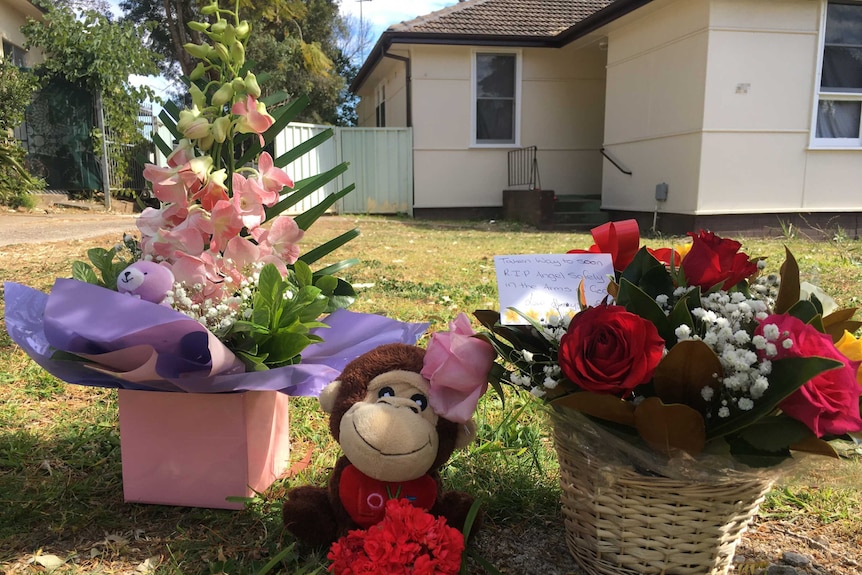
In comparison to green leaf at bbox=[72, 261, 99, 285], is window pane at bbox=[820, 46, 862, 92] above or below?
above

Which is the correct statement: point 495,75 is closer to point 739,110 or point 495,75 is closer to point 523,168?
point 523,168

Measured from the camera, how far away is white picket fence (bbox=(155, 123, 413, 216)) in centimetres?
1320

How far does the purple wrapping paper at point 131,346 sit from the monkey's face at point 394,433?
0.71ft

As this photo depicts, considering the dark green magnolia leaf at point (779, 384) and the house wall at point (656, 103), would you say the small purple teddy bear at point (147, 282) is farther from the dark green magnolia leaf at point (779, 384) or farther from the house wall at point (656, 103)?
the house wall at point (656, 103)

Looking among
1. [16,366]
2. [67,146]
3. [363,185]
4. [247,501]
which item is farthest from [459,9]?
[247,501]

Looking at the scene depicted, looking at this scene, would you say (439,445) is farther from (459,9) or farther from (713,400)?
(459,9)

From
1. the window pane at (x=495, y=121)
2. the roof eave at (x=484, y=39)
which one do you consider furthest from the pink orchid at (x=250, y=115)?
the window pane at (x=495, y=121)

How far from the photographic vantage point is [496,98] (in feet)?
41.4

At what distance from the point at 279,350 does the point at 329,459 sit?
57 centimetres

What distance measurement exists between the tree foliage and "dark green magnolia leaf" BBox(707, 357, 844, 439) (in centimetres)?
1274

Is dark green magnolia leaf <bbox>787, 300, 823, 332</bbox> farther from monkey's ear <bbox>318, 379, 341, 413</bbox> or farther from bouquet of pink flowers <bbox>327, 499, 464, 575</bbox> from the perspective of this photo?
monkey's ear <bbox>318, 379, 341, 413</bbox>

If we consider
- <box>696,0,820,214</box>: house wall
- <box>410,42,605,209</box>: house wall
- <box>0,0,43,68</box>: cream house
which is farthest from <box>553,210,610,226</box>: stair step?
<box>0,0,43,68</box>: cream house

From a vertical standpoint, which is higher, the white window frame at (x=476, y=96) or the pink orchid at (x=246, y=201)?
the white window frame at (x=476, y=96)

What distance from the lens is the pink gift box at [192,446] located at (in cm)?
152
